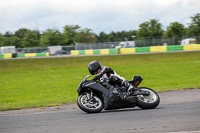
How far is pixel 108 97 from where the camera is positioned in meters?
7.78

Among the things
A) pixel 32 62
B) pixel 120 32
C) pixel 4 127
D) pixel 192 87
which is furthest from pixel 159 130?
pixel 120 32

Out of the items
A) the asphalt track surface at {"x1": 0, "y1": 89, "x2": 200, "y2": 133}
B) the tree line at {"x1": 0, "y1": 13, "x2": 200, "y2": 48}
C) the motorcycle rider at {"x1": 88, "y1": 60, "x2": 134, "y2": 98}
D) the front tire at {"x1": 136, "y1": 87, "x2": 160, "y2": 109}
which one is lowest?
the asphalt track surface at {"x1": 0, "y1": 89, "x2": 200, "y2": 133}

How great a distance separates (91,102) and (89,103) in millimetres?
61

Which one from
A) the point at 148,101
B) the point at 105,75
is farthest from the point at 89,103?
the point at 148,101

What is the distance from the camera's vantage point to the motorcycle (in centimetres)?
780

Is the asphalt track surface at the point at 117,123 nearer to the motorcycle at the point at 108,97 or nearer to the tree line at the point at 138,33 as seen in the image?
the motorcycle at the point at 108,97

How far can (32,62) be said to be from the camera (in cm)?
3462

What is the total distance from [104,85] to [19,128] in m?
2.57

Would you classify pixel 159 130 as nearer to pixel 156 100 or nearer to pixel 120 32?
pixel 156 100

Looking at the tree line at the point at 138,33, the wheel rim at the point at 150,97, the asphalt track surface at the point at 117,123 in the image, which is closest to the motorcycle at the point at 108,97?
the wheel rim at the point at 150,97

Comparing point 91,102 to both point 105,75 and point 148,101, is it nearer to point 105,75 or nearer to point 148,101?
point 105,75

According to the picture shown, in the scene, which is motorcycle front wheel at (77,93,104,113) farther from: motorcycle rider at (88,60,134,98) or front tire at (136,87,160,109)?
front tire at (136,87,160,109)

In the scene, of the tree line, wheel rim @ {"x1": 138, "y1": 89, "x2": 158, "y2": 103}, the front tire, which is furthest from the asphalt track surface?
the tree line

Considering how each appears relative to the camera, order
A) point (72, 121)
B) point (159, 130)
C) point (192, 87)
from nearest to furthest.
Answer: point (159, 130) → point (72, 121) → point (192, 87)
